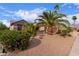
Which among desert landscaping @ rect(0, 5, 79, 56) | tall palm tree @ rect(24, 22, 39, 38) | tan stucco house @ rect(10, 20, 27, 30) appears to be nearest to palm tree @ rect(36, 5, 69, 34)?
desert landscaping @ rect(0, 5, 79, 56)

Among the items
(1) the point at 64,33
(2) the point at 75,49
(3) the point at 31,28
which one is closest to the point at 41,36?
(3) the point at 31,28

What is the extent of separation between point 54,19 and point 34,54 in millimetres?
596

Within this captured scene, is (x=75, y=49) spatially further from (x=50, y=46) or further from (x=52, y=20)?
(x=52, y=20)

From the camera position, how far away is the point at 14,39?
2.87m

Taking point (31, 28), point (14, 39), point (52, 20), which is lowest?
point (14, 39)

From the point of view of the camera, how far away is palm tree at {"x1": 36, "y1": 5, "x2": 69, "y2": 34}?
2.92 meters

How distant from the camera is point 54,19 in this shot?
2949 mm

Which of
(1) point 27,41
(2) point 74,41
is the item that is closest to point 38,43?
(1) point 27,41

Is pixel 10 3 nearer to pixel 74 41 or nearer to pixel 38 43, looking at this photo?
pixel 38 43

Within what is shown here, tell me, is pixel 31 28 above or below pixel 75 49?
above

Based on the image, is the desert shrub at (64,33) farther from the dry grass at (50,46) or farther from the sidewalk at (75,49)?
the sidewalk at (75,49)

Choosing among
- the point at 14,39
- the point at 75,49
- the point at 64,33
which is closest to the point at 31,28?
the point at 14,39

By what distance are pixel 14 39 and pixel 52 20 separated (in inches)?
24.7

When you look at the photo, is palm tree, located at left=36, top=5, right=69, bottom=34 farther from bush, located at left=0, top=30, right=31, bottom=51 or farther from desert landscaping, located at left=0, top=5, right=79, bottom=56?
bush, located at left=0, top=30, right=31, bottom=51
